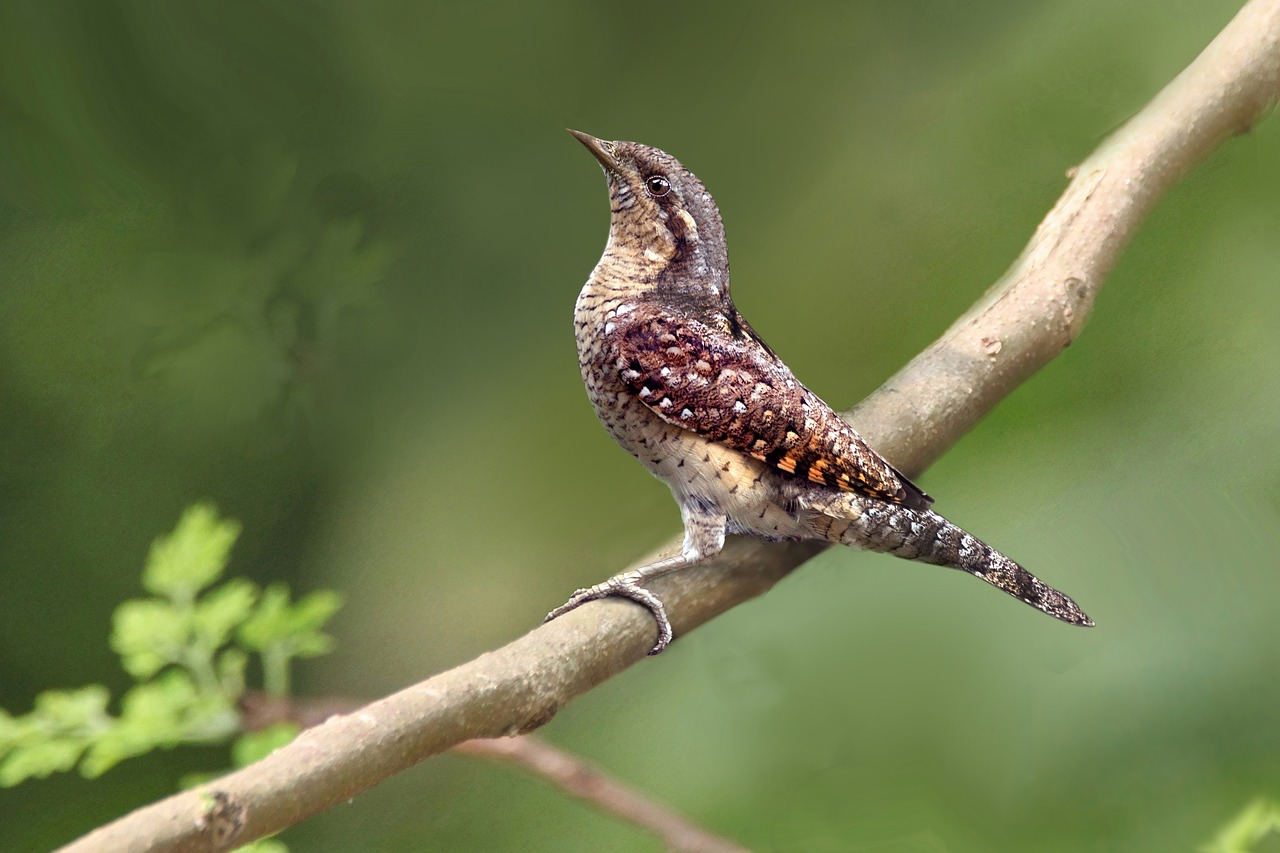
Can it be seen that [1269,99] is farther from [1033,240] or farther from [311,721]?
[311,721]

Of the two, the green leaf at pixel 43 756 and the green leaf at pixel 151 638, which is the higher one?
the green leaf at pixel 151 638

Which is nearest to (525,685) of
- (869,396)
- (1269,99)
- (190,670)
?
(190,670)

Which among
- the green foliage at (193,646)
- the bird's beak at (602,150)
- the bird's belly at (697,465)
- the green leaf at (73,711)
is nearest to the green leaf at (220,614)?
the green foliage at (193,646)

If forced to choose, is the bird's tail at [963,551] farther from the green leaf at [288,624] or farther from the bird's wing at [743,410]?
the green leaf at [288,624]

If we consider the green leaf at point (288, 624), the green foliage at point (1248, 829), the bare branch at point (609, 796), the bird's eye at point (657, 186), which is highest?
the bird's eye at point (657, 186)

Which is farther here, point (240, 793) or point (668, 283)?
point (668, 283)

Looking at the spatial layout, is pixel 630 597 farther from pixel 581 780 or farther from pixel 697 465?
pixel 581 780
